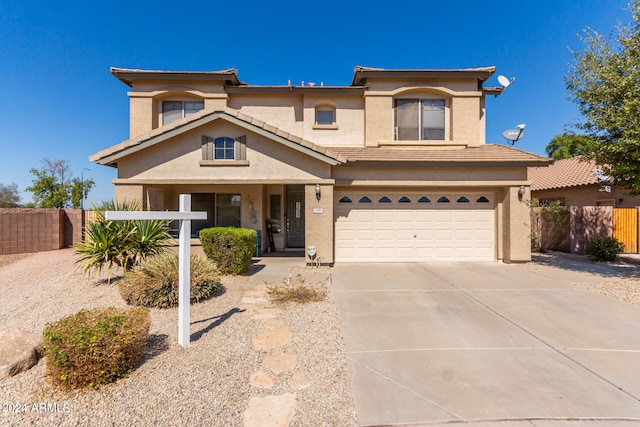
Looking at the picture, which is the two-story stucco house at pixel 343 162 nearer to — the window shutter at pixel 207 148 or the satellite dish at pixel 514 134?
the window shutter at pixel 207 148

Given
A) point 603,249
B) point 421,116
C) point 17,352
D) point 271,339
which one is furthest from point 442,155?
point 17,352

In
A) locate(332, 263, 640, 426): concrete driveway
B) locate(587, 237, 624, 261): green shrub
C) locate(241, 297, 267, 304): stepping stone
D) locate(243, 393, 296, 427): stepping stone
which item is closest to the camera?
locate(243, 393, 296, 427): stepping stone

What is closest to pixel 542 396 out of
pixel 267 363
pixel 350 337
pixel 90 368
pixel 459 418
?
pixel 459 418

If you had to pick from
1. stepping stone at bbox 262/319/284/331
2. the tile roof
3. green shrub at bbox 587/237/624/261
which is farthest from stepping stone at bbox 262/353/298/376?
green shrub at bbox 587/237/624/261

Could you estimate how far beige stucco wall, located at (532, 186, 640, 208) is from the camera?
1468 centimetres

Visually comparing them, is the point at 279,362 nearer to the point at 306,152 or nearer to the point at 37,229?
the point at 306,152

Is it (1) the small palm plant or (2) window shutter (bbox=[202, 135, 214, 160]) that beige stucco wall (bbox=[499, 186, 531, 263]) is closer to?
(2) window shutter (bbox=[202, 135, 214, 160])

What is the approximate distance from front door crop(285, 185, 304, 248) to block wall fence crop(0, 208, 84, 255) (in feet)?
32.1

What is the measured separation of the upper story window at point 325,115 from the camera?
13.4 meters

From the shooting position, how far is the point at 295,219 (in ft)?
45.2

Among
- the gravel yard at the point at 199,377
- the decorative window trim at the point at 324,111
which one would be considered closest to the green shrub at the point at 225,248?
the gravel yard at the point at 199,377

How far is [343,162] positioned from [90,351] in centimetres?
811

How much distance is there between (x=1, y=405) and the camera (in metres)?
3.12

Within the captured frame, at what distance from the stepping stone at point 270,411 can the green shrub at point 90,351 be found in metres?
1.65
